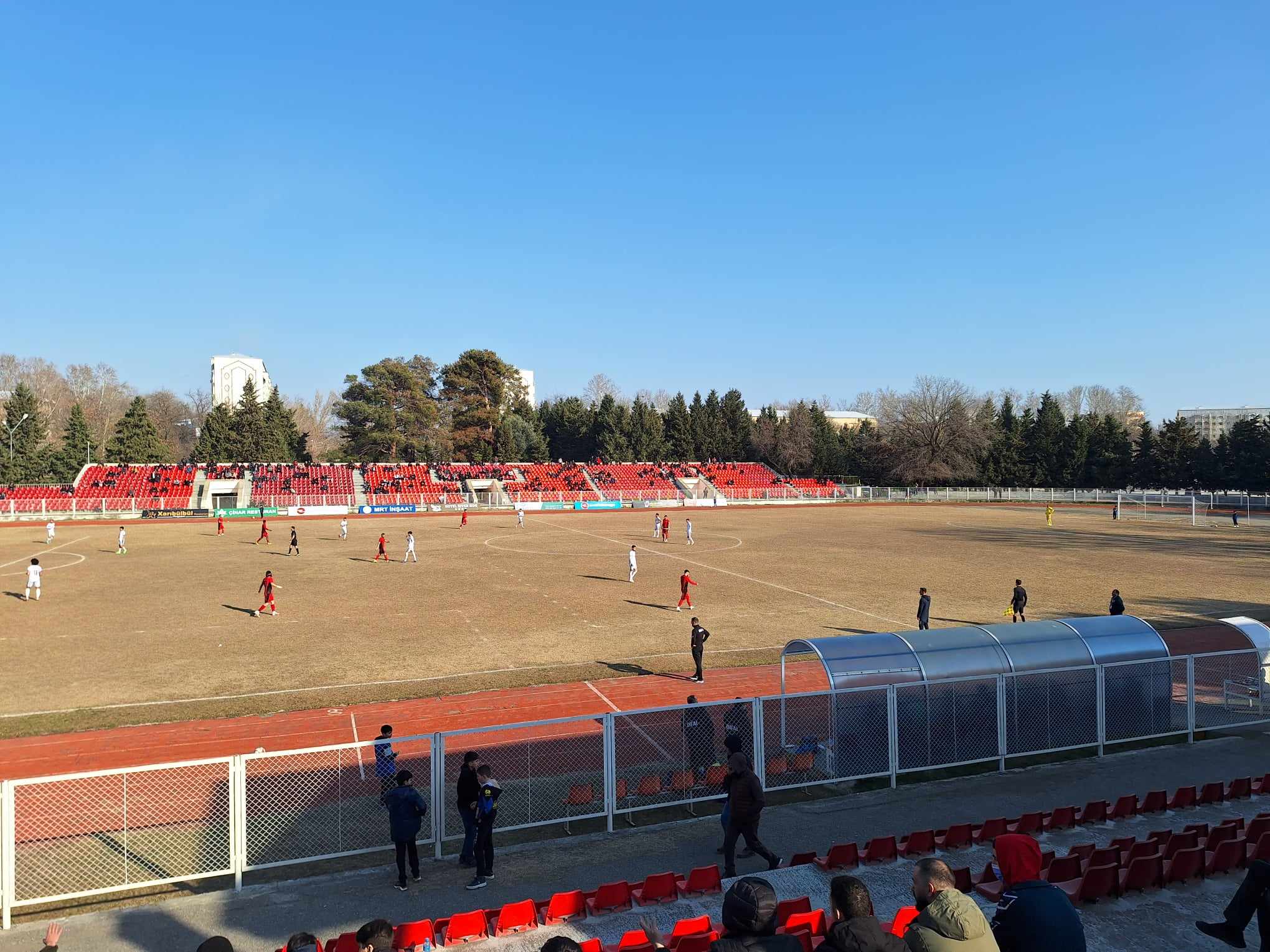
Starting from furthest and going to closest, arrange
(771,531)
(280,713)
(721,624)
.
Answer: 1. (771,531)
2. (721,624)
3. (280,713)

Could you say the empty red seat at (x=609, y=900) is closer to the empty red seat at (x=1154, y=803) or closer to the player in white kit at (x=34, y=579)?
the empty red seat at (x=1154, y=803)

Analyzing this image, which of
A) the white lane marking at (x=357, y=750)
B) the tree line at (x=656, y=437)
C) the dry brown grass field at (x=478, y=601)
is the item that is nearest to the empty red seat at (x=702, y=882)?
the white lane marking at (x=357, y=750)

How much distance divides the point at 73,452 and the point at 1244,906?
305ft

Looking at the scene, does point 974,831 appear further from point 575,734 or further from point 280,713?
point 280,713

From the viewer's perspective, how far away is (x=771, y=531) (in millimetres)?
50500

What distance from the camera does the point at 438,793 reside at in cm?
904

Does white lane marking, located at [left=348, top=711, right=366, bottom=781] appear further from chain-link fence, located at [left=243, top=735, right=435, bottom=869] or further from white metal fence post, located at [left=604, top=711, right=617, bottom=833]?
white metal fence post, located at [left=604, top=711, right=617, bottom=833]

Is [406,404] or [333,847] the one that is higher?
[406,404]

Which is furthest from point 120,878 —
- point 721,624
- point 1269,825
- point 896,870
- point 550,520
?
point 550,520

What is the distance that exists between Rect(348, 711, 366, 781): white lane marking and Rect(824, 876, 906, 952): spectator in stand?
7761 mm

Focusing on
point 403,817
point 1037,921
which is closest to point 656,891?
point 403,817

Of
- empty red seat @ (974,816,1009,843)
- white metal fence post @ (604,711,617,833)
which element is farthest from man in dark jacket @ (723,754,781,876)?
empty red seat @ (974,816,1009,843)

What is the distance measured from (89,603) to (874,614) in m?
24.3

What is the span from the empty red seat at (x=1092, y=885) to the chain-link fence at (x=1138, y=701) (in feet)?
17.9
